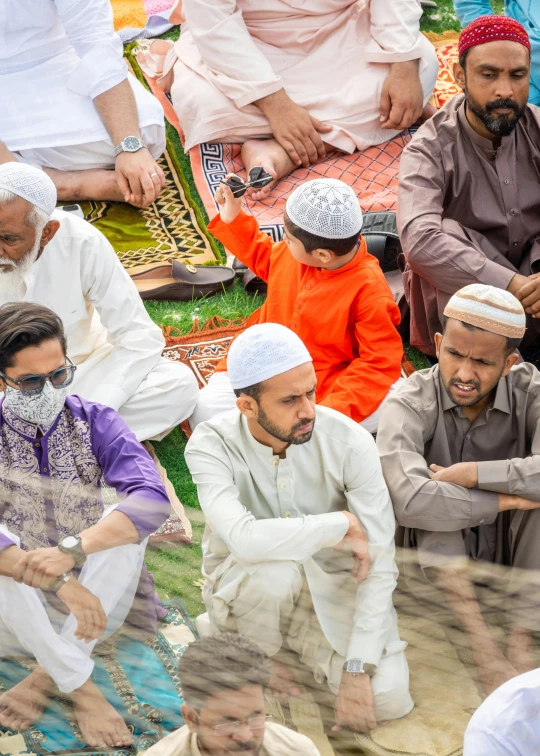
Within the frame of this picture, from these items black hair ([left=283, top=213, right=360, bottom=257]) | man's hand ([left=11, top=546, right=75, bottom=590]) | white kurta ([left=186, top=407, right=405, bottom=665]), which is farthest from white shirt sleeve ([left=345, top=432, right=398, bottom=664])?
black hair ([left=283, top=213, right=360, bottom=257])

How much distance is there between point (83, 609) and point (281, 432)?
2.03 ft

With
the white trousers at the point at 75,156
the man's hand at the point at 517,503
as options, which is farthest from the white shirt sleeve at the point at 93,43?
the man's hand at the point at 517,503

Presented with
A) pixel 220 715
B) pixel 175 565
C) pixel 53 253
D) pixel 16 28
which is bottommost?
pixel 175 565

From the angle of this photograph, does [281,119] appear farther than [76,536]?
Yes

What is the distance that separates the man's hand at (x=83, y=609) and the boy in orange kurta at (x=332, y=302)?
44.2 inches

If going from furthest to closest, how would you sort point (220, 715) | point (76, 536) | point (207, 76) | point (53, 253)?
1. point (207, 76)
2. point (53, 253)
3. point (76, 536)
4. point (220, 715)

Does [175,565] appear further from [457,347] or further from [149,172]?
[149,172]

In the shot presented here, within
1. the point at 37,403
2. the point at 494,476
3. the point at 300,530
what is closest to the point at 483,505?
the point at 494,476

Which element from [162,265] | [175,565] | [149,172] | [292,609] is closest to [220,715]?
[292,609]

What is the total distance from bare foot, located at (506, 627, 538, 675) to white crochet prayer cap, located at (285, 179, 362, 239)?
133cm

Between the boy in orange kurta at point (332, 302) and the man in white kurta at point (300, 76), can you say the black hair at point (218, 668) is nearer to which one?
the boy in orange kurta at point (332, 302)

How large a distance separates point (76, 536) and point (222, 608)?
40 cm

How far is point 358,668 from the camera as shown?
→ 7.82ft

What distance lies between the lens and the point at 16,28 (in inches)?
178
